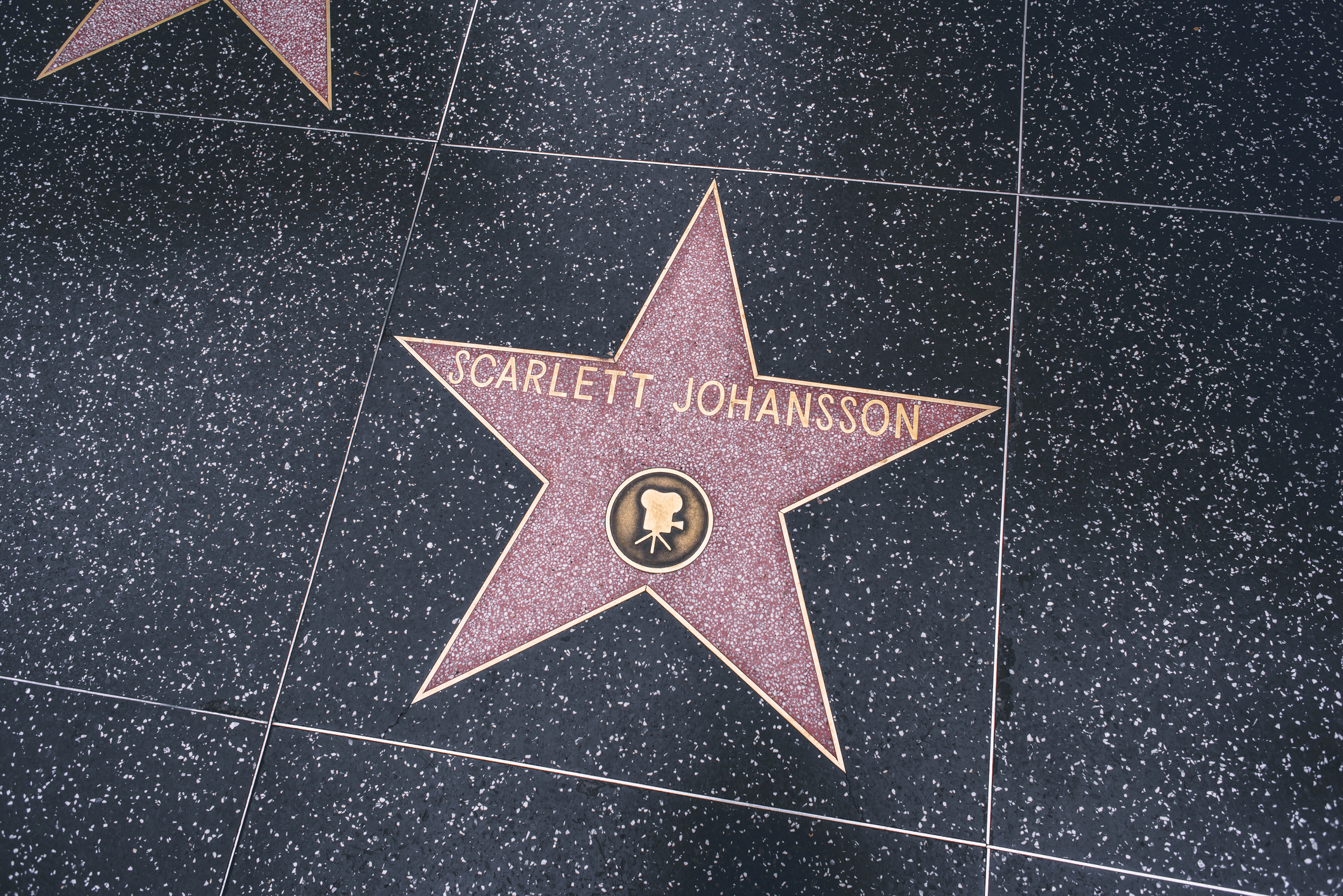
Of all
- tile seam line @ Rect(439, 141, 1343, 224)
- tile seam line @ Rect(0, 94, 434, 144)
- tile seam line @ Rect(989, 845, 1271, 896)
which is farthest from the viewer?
tile seam line @ Rect(0, 94, 434, 144)

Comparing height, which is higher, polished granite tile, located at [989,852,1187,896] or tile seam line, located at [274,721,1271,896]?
tile seam line, located at [274,721,1271,896]

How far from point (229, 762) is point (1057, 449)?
131cm

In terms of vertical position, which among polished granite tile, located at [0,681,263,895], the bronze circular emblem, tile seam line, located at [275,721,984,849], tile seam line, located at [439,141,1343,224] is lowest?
polished granite tile, located at [0,681,263,895]

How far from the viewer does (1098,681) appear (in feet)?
3.06

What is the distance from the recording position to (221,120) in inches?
48.7

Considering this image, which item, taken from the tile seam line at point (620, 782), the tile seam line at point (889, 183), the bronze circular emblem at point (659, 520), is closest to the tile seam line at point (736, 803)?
the tile seam line at point (620, 782)

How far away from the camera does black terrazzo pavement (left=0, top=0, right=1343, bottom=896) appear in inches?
35.8

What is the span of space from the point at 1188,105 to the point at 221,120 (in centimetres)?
174

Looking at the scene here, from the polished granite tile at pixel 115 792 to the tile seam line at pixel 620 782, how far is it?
0.38 ft

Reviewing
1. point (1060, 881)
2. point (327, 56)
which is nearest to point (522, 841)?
point (1060, 881)

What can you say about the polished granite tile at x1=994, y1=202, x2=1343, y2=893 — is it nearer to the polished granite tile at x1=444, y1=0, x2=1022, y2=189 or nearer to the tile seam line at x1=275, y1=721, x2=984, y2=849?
the tile seam line at x1=275, y1=721, x2=984, y2=849

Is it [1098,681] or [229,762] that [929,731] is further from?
[229,762]

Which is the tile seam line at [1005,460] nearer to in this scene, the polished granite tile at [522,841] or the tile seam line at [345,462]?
the polished granite tile at [522,841]

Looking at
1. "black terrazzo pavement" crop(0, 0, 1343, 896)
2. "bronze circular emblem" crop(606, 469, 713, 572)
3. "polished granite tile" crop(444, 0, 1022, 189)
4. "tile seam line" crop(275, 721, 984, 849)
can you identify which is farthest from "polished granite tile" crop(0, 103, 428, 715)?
"bronze circular emblem" crop(606, 469, 713, 572)
